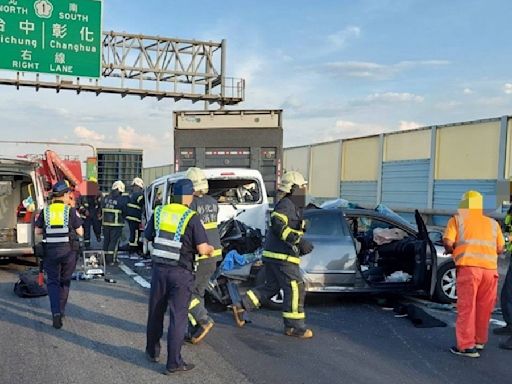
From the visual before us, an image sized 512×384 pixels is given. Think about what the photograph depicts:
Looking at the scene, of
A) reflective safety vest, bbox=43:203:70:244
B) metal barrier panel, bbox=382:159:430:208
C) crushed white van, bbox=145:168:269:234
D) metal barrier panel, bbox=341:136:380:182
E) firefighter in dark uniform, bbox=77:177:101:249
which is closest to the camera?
reflective safety vest, bbox=43:203:70:244

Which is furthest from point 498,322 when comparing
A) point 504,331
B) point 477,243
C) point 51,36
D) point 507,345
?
point 51,36

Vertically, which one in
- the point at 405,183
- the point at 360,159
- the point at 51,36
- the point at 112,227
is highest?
the point at 51,36

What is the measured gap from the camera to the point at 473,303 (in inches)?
216

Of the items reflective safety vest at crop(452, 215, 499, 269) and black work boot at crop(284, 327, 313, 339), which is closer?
reflective safety vest at crop(452, 215, 499, 269)

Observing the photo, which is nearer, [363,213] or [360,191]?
[363,213]

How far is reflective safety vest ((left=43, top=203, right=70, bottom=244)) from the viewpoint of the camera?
21.2 ft

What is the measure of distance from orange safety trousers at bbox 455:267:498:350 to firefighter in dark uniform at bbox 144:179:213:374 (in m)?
2.53

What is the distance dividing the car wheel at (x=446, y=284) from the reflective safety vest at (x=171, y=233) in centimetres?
413

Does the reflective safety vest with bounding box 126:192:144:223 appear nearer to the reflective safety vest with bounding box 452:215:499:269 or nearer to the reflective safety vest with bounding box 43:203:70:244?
the reflective safety vest with bounding box 43:203:70:244

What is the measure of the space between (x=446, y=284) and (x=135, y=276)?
5199mm

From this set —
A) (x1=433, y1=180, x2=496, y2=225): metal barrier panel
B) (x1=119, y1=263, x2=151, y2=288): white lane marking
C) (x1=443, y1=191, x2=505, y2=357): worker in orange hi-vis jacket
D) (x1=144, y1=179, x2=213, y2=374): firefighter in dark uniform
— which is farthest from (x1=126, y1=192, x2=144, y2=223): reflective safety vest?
(x1=433, y1=180, x2=496, y2=225): metal barrier panel

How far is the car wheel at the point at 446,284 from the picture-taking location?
7645 mm

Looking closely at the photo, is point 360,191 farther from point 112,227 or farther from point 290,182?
point 290,182

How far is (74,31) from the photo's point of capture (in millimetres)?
20297
